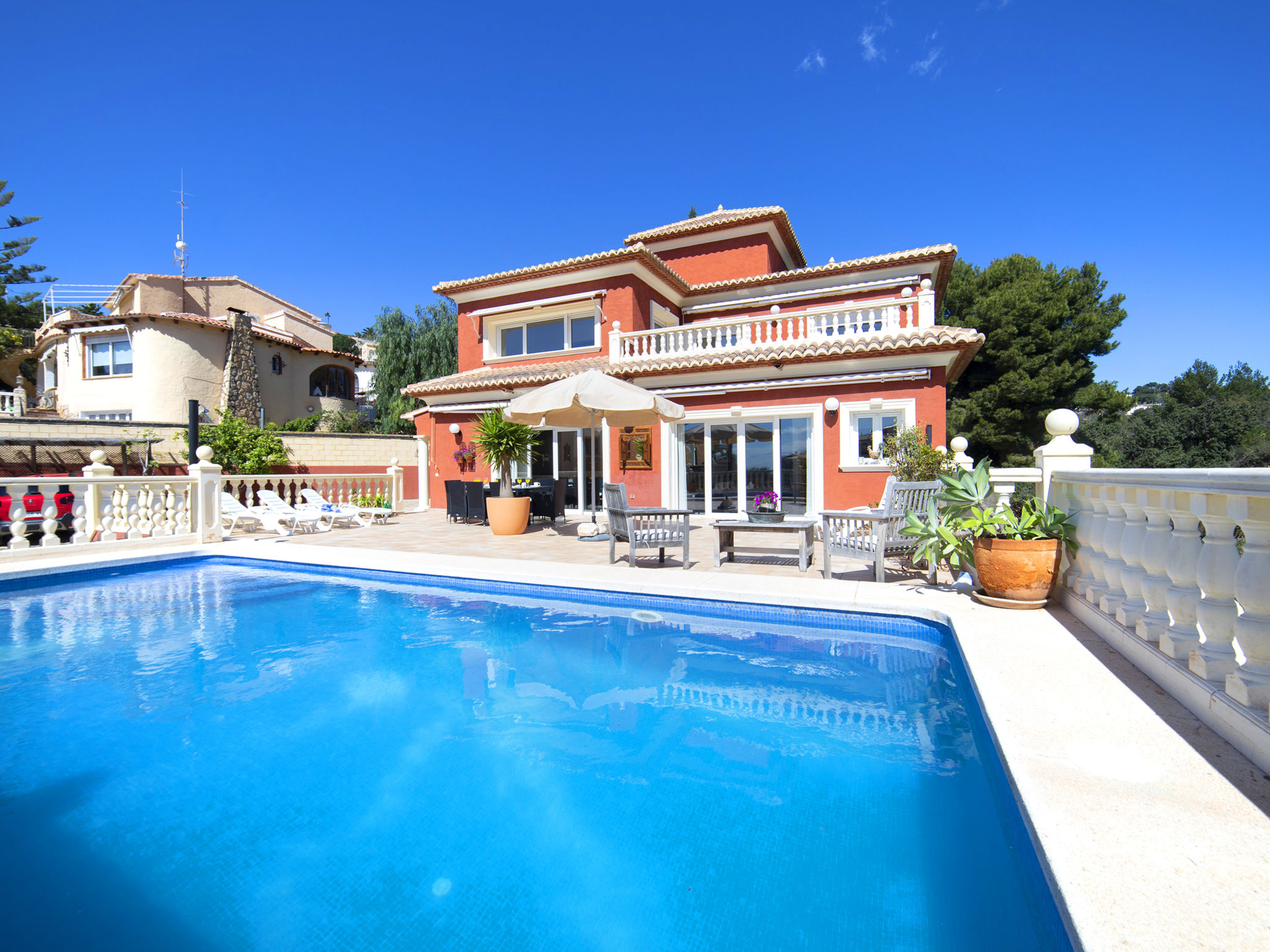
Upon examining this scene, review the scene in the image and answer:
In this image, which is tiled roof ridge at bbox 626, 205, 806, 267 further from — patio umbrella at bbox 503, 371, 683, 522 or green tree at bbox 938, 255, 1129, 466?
green tree at bbox 938, 255, 1129, 466

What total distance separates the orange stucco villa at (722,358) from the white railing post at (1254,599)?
8.49 m

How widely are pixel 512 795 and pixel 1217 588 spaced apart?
346cm

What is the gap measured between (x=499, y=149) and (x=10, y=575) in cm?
1663

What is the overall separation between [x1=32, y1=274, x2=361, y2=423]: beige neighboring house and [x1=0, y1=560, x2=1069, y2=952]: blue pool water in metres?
25.4

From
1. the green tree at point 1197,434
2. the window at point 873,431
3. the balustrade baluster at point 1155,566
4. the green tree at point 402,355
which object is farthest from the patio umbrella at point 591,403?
the green tree at point 1197,434

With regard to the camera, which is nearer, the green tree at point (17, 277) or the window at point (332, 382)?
the window at point (332, 382)

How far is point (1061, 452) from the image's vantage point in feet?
18.0

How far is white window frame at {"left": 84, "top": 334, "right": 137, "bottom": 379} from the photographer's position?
25.5 meters

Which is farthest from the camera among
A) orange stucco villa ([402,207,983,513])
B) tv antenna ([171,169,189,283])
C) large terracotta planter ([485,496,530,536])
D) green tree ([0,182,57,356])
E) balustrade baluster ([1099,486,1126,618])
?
tv antenna ([171,169,189,283])


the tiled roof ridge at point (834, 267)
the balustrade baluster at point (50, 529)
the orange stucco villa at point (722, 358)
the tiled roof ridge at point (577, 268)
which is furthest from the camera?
the tiled roof ridge at point (834, 267)

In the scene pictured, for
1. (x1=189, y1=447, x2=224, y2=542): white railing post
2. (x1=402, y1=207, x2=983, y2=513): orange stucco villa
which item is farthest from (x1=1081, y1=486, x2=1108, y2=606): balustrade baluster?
(x1=189, y1=447, x2=224, y2=542): white railing post

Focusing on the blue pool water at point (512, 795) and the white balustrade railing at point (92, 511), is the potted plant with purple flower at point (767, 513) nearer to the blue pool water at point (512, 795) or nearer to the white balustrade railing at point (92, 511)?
the blue pool water at point (512, 795)

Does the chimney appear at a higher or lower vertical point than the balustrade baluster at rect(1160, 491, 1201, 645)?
higher

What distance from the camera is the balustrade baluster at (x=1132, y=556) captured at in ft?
11.4
